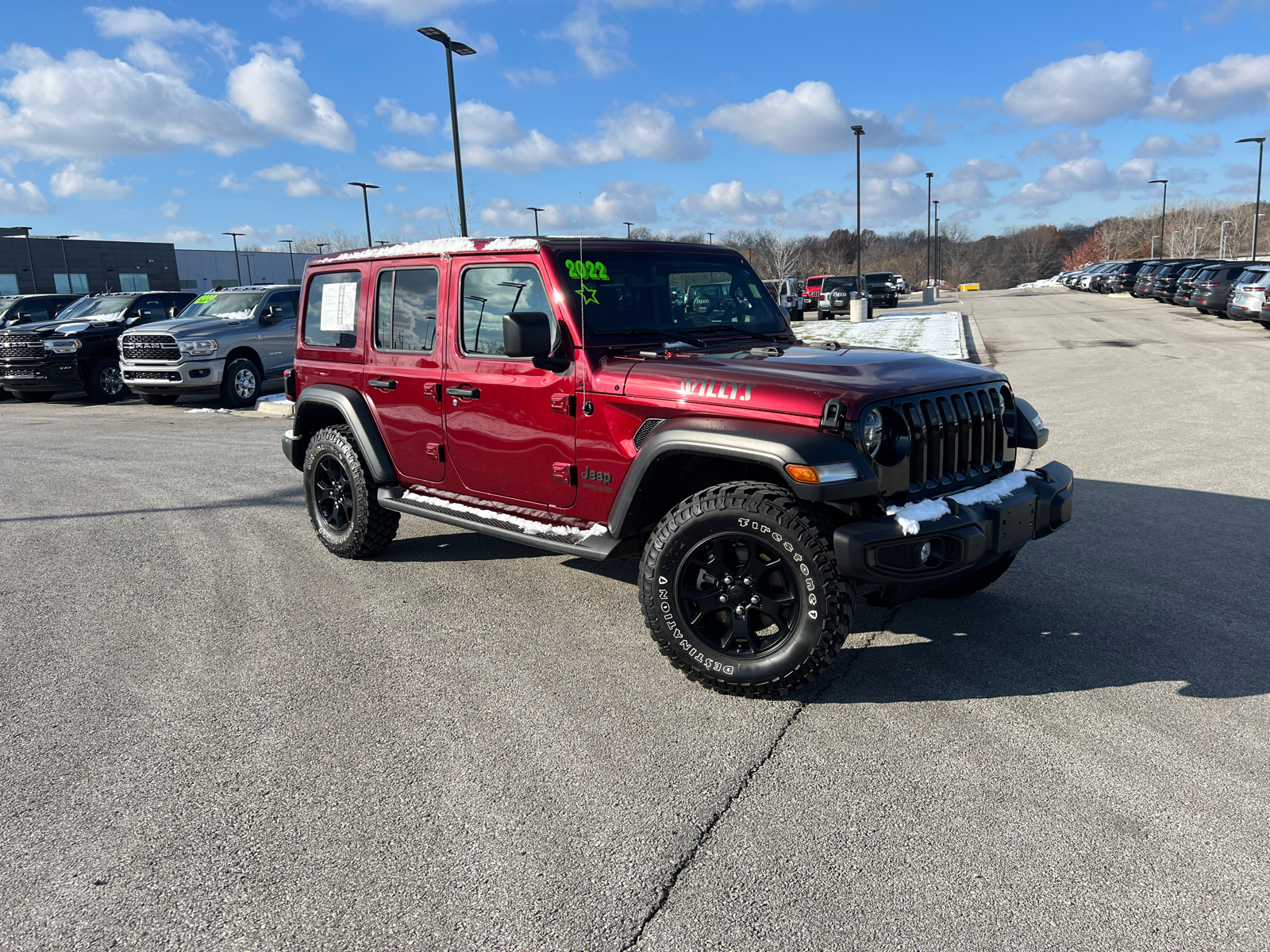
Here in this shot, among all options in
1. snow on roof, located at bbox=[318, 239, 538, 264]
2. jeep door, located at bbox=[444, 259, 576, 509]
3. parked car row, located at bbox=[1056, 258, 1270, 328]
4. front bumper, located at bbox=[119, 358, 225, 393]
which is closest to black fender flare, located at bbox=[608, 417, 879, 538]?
jeep door, located at bbox=[444, 259, 576, 509]

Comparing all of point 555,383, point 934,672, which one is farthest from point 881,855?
point 555,383

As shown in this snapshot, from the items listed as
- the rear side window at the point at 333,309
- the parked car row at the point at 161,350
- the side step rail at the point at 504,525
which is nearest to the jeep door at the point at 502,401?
the side step rail at the point at 504,525

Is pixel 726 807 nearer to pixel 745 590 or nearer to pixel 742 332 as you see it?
pixel 745 590

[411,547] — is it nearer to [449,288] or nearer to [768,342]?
[449,288]

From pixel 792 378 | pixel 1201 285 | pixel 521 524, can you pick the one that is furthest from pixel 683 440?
pixel 1201 285

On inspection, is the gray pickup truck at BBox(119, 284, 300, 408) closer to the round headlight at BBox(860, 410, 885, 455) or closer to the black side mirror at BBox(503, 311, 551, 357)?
the black side mirror at BBox(503, 311, 551, 357)

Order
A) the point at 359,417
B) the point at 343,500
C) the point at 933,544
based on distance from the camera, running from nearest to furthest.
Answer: the point at 933,544
the point at 359,417
the point at 343,500

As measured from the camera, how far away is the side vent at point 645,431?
13.6 feet

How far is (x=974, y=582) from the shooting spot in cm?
482

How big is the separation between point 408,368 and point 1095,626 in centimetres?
393

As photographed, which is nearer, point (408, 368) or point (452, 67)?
A: point (408, 368)

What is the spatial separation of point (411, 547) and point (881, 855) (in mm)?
4266

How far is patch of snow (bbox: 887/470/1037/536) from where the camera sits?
360 centimetres

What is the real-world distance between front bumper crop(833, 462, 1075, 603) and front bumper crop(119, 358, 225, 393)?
45.7ft
